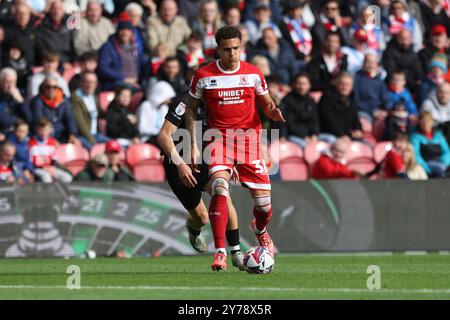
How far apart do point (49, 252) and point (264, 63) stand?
17.0 feet

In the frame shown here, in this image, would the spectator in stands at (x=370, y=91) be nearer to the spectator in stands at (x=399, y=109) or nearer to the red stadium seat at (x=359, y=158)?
the spectator in stands at (x=399, y=109)

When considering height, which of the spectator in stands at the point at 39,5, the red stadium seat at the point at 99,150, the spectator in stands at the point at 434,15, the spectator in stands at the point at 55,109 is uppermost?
the spectator in stands at the point at 39,5

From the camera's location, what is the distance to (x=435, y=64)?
23.1m

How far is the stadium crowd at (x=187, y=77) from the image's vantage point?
63.8 ft

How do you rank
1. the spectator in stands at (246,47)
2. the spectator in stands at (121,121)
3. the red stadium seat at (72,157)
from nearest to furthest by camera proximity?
1. the red stadium seat at (72,157)
2. the spectator in stands at (121,121)
3. the spectator in stands at (246,47)

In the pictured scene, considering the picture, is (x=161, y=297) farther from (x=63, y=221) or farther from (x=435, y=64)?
(x=435, y=64)

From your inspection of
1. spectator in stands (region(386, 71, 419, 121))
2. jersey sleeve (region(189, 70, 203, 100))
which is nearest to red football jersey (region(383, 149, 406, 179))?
spectator in stands (region(386, 71, 419, 121))

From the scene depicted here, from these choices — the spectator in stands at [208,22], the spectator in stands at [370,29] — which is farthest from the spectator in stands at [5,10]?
the spectator in stands at [370,29]

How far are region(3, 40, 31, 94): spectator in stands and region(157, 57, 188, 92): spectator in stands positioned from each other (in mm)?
2215

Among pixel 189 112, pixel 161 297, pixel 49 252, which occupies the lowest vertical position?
pixel 49 252

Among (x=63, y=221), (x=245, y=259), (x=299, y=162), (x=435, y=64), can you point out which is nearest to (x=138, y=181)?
(x=63, y=221)

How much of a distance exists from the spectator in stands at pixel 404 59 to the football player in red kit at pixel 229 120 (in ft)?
A: 35.8

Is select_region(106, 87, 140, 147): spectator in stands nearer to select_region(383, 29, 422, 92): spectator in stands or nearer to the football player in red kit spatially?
select_region(383, 29, 422, 92): spectator in stands

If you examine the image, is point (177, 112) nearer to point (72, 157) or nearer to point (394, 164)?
point (72, 157)
